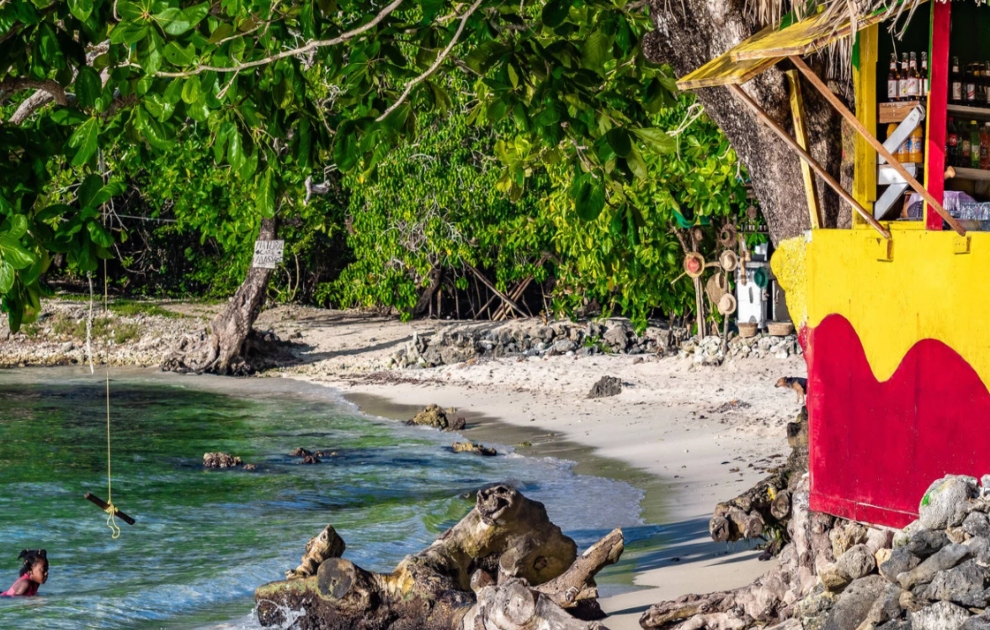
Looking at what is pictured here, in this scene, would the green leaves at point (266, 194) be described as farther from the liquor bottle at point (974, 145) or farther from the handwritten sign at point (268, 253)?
the handwritten sign at point (268, 253)

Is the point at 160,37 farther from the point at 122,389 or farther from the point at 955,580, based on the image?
the point at 122,389

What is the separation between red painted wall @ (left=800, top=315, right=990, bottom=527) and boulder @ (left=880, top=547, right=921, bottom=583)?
0.29 m

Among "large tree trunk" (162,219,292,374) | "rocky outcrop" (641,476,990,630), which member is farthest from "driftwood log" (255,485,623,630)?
"large tree trunk" (162,219,292,374)

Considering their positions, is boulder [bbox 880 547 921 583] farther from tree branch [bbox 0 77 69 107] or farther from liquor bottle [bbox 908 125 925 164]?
tree branch [bbox 0 77 69 107]

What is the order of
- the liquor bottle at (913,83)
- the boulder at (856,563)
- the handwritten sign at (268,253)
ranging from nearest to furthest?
the boulder at (856,563)
the liquor bottle at (913,83)
the handwritten sign at (268,253)

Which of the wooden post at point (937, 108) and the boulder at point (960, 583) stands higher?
the wooden post at point (937, 108)

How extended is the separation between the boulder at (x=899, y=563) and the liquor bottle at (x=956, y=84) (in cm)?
182

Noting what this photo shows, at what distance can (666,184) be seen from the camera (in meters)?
12.9

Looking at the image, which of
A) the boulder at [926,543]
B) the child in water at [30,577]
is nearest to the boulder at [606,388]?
the child in water at [30,577]

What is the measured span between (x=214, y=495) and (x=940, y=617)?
8.71 m

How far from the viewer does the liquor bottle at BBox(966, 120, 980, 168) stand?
194 inches

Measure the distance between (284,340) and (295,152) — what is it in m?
14.8

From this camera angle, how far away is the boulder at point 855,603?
14.8 ft

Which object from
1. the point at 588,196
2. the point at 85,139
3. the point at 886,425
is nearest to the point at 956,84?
the point at 886,425
